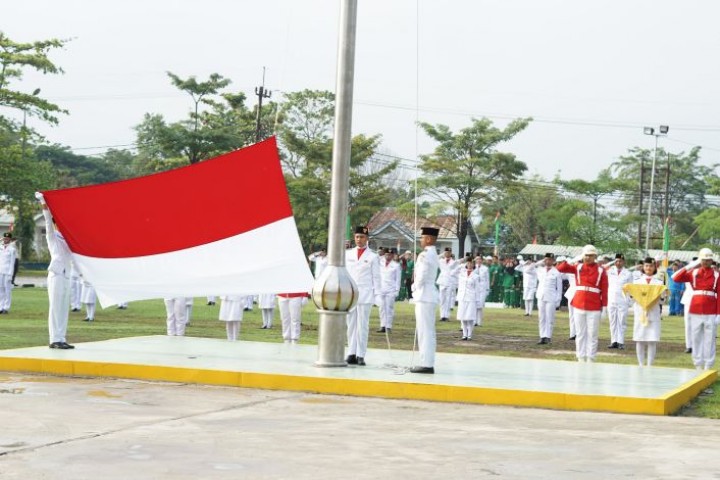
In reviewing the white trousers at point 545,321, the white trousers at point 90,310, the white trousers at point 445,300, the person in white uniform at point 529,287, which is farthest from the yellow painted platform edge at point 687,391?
the person in white uniform at point 529,287

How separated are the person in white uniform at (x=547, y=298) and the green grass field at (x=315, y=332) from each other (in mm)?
382

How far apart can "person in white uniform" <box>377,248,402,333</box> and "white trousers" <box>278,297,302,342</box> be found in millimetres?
5670

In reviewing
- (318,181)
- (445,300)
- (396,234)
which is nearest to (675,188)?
(396,234)

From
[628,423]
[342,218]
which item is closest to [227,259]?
[342,218]

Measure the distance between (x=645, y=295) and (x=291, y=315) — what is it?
5.85m

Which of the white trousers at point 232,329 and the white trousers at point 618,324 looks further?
the white trousers at point 618,324

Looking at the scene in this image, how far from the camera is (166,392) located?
12.4 meters

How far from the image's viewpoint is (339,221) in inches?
553

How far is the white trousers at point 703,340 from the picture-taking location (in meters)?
17.8

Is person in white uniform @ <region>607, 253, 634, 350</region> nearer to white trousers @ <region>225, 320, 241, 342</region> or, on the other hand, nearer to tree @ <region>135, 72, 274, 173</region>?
white trousers @ <region>225, 320, 241, 342</region>

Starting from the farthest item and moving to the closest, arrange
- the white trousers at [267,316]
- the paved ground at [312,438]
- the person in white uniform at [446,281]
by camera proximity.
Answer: the person in white uniform at [446,281] → the white trousers at [267,316] → the paved ground at [312,438]

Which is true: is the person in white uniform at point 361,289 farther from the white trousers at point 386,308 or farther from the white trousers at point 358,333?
the white trousers at point 386,308

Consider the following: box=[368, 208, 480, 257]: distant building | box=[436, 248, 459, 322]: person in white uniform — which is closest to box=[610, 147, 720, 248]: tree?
box=[368, 208, 480, 257]: distant building

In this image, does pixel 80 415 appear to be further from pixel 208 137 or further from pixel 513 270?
pixel 208 137
